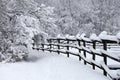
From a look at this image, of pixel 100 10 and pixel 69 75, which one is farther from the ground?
pixel 100 10

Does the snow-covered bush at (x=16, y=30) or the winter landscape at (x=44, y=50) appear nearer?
the winter landscape at (x=44, y=50)

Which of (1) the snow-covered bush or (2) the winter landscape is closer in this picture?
(2) the winter landscape

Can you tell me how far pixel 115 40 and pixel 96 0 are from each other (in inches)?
1610

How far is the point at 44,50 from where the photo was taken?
78.6 ft

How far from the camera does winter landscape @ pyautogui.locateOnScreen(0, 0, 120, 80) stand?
967cm

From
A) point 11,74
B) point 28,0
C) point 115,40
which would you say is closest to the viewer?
point 115,40

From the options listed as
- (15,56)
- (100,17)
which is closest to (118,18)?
(100,17)

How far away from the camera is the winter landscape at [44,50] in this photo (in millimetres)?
9666

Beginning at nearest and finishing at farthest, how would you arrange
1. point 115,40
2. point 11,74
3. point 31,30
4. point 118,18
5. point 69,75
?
point 115,40 < point 69,75 < point 11,74 < point 31,30 < point 118,18

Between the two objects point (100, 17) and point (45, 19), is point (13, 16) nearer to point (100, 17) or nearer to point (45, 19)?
point (45, 19)

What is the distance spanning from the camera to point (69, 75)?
10.5m

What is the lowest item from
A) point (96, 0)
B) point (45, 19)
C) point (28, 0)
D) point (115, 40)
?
point (115, 40)

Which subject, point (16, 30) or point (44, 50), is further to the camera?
point (44, 50)

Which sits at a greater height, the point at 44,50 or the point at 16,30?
the point at 16,30
